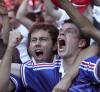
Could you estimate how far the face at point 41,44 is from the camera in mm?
3609

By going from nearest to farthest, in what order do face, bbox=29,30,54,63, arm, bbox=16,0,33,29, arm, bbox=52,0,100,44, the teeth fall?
arm, bbox=52,0,100,44 < the teeth < face, bbox=29,30,54,63 < arm, bbox=16,0,33,29

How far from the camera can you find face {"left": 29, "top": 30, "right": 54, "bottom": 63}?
3609 mm

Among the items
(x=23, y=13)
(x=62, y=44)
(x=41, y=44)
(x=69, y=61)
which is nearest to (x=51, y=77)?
(x=69, y=61)

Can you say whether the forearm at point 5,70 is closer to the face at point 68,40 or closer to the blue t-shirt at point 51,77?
the blue t-shirt at point 51,77

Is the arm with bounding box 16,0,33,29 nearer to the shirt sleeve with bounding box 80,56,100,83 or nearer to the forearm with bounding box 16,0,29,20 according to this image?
the forearm with bounding box 16,0,29,20

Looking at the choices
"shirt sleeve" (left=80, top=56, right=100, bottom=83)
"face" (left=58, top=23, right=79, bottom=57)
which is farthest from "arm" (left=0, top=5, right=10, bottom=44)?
"shirt sleeve" (left=80, top=56, right=100, bottom=83)

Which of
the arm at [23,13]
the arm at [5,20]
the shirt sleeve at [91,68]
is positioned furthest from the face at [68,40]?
the arm at [23,13]

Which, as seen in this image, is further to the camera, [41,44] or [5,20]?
[5,20]

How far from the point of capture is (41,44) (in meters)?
3.65

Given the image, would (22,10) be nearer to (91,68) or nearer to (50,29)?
(50,29)

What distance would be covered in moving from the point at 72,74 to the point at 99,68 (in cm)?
21

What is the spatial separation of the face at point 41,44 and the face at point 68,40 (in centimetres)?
19

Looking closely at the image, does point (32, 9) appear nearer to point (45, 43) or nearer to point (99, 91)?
point (45, 43)

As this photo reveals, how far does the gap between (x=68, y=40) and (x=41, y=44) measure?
304 mm
